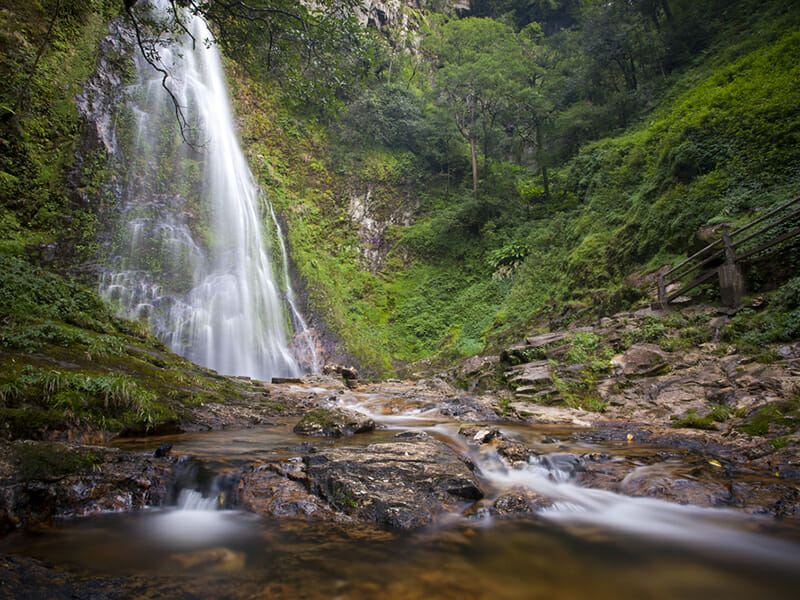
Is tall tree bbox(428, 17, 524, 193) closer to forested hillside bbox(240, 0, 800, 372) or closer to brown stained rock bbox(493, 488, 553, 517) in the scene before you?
forested hillside bbox(240, 0, 800, 372)

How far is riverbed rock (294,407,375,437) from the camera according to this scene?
5379mm

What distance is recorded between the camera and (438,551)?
2516mm

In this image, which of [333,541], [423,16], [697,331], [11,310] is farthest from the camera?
[423,16]

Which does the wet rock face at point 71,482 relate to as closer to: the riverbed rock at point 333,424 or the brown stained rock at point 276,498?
the brown stained rock at point 276,498

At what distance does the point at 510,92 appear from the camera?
64.3ft

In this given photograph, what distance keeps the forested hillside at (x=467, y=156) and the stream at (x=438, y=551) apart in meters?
5.83

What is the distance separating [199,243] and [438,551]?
1813 cm

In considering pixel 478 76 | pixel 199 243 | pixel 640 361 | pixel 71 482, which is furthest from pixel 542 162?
pixel 71 482

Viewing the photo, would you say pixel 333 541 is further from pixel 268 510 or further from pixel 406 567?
pixel 268 510

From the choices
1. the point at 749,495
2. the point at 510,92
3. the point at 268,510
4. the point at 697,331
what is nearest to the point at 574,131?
the point at 510,92

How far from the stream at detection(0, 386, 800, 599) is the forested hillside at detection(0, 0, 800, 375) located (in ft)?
19.1

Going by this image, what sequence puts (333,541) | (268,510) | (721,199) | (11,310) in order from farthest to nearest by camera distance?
1. (721,199)
2. (11,310)
3. (268,510)
4. (333,541)

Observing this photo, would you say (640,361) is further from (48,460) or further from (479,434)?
(48,460)

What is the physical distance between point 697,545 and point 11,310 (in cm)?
856
